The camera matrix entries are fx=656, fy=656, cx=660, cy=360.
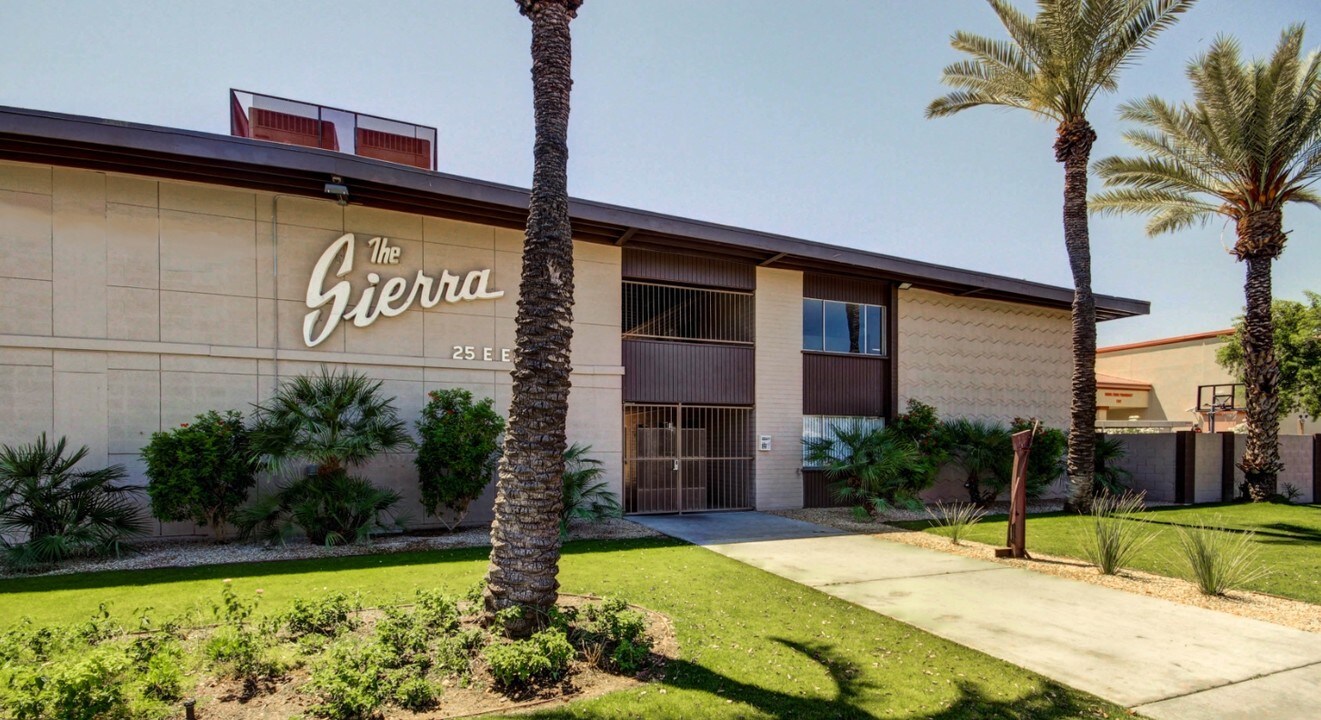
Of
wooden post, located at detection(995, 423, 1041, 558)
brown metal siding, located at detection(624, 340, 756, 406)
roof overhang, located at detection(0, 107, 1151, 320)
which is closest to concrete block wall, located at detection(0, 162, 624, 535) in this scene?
roof overhang, located at detection(0, 107, 1151, 320)

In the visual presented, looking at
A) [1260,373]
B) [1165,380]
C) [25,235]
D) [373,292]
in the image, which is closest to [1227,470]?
[1260,373]

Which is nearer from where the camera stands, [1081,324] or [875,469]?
[875,469]

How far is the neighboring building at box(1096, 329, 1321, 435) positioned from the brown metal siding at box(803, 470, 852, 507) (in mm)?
20341

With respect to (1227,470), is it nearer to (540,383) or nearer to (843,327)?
(843,327)

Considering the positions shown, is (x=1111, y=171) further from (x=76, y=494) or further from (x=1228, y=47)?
(x=76, y=494)

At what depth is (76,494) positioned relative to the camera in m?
9.36

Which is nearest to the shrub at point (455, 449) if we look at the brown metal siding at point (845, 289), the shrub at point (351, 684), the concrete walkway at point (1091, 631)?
the concrete walkway at point (1091, 631)

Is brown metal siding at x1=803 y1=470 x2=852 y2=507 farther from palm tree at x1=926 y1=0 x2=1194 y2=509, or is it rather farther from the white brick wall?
palm tree at x1=926 y1=0 x2=1194 y2=509

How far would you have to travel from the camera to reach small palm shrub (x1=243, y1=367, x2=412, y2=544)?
10.2m

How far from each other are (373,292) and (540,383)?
307 inches

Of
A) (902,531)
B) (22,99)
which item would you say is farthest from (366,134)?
(902,531)

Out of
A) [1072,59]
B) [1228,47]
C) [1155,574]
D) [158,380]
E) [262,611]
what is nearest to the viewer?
[262,611]

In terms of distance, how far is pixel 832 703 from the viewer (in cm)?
458

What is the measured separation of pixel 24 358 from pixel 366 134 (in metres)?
6.89
